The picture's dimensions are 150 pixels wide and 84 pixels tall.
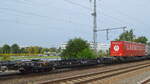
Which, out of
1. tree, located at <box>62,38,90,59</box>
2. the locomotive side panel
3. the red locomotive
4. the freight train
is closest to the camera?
the freight train

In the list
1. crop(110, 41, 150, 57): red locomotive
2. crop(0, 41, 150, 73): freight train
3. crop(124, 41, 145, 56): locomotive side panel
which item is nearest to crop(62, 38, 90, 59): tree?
crop(0, 41, 150, 73): freight train

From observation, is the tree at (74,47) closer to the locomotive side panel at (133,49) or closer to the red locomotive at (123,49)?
the locomotive side panel at (133,49)

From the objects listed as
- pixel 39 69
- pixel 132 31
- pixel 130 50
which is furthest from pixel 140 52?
pixel 132 31

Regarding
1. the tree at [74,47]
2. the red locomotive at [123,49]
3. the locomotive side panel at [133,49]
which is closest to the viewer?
the red locomotive at [123,49]

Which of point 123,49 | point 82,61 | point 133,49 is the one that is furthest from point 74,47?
point 82,61

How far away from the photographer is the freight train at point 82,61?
1548 centimetres

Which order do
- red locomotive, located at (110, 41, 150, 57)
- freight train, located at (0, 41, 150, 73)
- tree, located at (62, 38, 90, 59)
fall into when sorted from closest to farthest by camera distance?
freight train, located at (0, 41, 150, 73) → red locomotive, located at (110, 41, 150, 57) → tree, located at (62, 38, 90, 59)

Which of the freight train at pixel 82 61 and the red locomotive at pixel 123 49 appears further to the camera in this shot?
the red locomotive at pixel 123 49

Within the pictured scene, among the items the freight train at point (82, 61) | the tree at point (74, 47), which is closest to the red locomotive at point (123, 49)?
the freight train at point (82, 61)

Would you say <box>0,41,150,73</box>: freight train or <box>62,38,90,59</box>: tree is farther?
<box>62,38,90,59</box>: tree

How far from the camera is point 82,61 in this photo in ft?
76.3

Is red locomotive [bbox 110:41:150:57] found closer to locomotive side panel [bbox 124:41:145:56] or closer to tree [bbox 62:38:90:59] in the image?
locomotive side panel [bbox 124:41:145:56]

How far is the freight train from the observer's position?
15.5 meters

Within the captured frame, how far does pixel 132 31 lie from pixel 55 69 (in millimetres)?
64014
